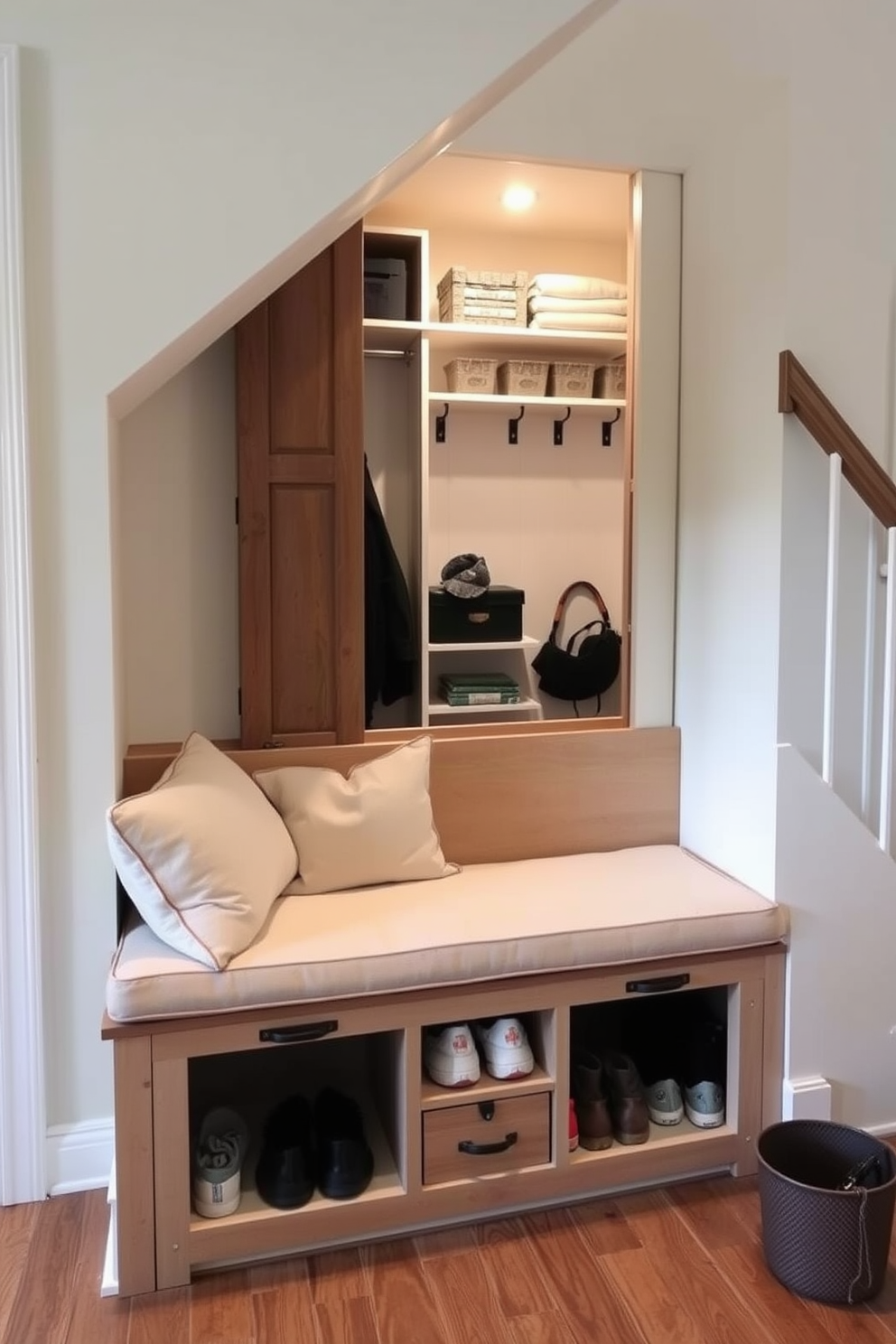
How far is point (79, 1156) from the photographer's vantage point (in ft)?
7.18

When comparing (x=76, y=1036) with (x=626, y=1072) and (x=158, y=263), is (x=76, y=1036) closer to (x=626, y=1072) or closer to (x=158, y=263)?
(x=626, y=1072)

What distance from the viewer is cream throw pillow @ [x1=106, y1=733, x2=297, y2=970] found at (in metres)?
1.93

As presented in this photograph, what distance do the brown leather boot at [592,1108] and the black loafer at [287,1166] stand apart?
0.56 m

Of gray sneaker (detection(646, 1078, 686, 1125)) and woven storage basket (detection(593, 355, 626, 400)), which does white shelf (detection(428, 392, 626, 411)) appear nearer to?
woven storage basket (detection(593, 355, 626, 400))

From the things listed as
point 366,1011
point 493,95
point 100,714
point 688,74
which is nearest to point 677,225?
point 688,74

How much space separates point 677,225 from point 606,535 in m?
1.00

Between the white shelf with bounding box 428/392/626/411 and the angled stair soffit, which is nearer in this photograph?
the angled stair soffit

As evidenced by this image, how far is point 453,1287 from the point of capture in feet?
6.31

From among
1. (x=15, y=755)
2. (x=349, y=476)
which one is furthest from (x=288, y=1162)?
(x=349, y=476)

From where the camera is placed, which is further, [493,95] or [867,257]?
[867,257]

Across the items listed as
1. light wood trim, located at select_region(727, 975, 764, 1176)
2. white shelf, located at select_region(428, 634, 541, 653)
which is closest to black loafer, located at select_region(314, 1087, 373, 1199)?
light wood trim, located at select_region(727, 975, 764, 1176)

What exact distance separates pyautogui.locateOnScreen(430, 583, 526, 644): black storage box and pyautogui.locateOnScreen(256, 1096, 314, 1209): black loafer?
1353 millimetres

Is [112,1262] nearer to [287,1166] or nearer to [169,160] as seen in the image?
[287,1166]

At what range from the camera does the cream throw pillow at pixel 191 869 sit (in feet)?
6.33
